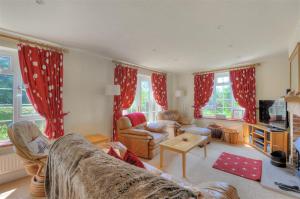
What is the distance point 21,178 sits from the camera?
2.40m

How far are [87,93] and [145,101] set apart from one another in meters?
2.09

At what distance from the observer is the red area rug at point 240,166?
2.56 metres

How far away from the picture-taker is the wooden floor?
6.45 ft

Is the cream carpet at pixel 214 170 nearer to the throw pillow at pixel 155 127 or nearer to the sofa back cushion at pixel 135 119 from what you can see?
the throw pillow at pixel 155 127

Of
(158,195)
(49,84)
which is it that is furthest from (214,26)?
(49,84)

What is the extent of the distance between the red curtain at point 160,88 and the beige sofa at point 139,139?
1.83 metres

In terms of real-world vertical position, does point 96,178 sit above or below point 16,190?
above

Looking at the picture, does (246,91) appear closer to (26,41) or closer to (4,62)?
(26,41)

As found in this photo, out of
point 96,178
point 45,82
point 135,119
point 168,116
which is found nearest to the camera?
point 96,178

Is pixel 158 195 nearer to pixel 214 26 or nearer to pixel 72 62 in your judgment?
pixel 214 26

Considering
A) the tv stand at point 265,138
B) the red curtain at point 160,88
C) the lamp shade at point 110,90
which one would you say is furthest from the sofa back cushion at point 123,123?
the tv stand at point 265,138

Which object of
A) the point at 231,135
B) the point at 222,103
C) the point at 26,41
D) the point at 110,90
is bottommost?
the point at 231,135

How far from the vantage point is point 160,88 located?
17.4 ft

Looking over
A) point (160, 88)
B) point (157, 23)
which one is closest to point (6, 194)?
point (157, 23)
